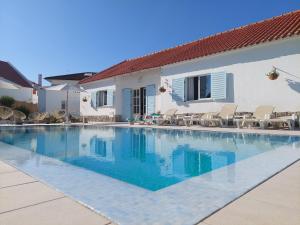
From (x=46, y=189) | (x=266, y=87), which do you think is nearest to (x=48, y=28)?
(x=266, y=87)

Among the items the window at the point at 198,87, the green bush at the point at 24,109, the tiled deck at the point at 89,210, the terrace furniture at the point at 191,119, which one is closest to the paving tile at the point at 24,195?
the tiled deck at the point at 89,210

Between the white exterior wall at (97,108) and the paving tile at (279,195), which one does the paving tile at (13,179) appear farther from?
the white exterior wall at (97,108)

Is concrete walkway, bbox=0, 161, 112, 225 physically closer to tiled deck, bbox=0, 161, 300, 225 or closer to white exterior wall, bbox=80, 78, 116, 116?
tiled deck, bbox=0, 161, 300, 225

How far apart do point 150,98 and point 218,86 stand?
16.7ft

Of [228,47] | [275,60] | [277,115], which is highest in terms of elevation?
[228,47]

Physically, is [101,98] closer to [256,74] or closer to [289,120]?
[256,74]

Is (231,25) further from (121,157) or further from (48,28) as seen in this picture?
(121,157)

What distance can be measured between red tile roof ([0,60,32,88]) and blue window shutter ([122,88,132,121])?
1833 cm

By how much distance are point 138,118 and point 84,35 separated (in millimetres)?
6919

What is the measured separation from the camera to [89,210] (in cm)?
222

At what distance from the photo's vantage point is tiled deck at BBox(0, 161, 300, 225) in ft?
6.49

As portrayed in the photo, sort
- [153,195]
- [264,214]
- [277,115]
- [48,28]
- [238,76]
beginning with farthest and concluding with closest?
[48,28] < [238,76] < [277,115] < [153,195] < [264,214]

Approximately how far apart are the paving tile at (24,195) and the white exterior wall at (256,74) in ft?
32.0

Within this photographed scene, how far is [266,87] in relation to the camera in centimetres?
1060
